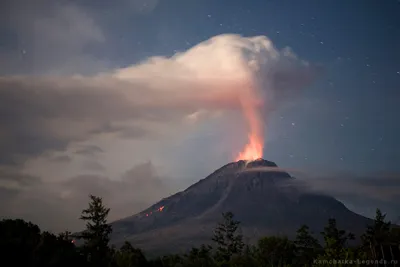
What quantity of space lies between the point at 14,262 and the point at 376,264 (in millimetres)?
35505

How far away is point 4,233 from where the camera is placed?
162 ft

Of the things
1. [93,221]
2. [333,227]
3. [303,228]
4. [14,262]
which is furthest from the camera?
[333,227]

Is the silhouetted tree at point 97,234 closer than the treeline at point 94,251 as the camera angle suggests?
No

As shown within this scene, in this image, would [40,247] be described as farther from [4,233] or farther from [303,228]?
[303,228]

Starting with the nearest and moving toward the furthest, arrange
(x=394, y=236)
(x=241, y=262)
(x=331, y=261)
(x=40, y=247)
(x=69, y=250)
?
(x=331, y=261) < (x=40, y=247) < (x=69, y=250) < (x=241, y=262) < (x=394, y=236)

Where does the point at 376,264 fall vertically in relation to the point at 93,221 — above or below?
below

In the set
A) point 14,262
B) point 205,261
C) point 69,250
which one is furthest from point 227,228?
point 14,262

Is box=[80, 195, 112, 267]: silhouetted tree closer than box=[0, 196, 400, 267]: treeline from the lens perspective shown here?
No

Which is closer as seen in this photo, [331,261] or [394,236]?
[331,261]

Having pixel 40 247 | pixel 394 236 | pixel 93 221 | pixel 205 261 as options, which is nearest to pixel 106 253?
pixel 93 221

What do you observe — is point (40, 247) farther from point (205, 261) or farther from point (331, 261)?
point (205, 261)

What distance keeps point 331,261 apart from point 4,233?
116 feet

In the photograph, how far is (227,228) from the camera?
412 ft

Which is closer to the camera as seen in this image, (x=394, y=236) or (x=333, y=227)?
(x=394, y=236)
